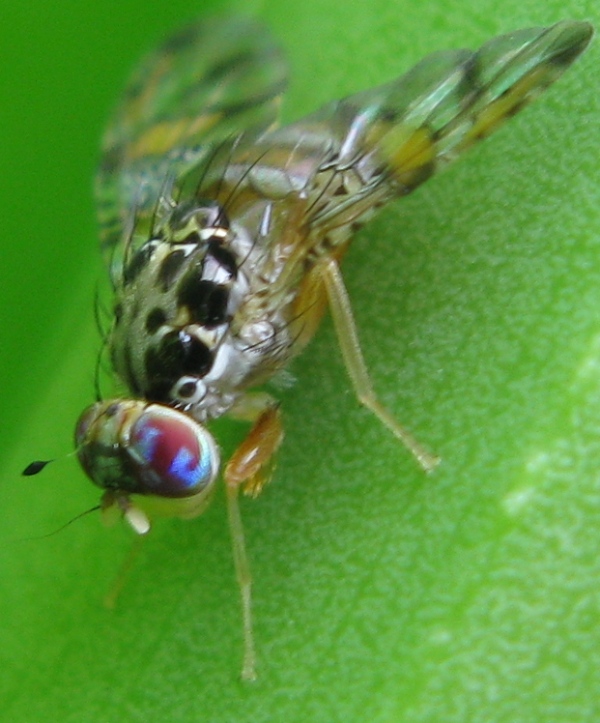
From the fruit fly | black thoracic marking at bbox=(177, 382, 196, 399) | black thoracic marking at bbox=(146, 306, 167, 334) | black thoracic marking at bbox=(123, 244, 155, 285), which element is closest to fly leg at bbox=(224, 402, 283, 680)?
the fruit fly

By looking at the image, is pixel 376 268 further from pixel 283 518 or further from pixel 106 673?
pixel 106 673

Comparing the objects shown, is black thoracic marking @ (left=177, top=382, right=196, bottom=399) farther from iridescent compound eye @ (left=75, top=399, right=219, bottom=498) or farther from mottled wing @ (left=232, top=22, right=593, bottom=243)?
mottled wing @ (left=232, top=22, right=593, bottom=243)

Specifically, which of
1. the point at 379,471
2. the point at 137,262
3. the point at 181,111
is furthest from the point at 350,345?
the point at 181,111

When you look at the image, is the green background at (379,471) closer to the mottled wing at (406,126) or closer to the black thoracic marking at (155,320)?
the mottled wing at (406,126)

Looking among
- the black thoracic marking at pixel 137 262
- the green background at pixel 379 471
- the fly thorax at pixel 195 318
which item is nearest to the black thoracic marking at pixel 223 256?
the fly thorax at pixel 195 318

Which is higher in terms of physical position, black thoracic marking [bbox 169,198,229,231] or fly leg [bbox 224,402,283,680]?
black thoracic marking [bbox 169,198,229,231]

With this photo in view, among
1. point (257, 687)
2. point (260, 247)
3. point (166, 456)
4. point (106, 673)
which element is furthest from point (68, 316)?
point (257, 687)

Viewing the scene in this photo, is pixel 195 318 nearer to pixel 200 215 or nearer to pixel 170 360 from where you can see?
pixel 170 360

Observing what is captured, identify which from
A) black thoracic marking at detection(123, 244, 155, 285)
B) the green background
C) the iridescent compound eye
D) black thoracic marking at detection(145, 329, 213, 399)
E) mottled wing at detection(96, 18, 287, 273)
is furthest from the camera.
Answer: mottled wing at detection(96, 18, 287, 273)
